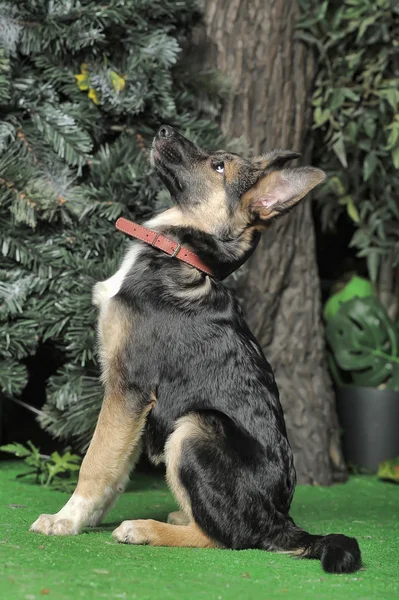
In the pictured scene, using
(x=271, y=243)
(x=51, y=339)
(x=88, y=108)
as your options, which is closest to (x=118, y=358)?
(x=51, y=339)

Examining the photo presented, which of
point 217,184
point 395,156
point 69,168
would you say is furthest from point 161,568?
point 395,156

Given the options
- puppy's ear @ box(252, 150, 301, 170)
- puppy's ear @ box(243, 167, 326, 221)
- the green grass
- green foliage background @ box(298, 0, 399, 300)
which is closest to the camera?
the green grass

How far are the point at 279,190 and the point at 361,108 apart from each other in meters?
2.22

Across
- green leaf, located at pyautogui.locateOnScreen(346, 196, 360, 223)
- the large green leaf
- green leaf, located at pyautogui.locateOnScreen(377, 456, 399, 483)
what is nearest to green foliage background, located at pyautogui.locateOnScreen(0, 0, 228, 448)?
green leaf, located at pyautogui.locateOnScreen(346, 196, 360, 223)

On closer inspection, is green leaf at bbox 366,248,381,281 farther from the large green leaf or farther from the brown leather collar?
the brown leather collar

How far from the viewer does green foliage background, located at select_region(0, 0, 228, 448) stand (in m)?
5.05

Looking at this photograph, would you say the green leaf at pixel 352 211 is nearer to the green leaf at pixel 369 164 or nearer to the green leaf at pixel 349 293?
the green leaf at pixel 369 164

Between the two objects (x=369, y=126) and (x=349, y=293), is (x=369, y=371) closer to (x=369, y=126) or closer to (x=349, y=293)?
(x=349, y=293)

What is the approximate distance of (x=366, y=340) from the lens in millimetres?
6367

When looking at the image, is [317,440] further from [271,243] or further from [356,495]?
[271,243]

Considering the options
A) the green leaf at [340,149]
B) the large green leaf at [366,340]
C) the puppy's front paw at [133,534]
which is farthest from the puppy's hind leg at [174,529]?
the green leaf at [340,149]

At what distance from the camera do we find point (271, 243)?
6059mm

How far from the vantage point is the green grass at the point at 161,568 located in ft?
9.23

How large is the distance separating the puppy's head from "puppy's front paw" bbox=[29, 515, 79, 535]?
1607 mm
